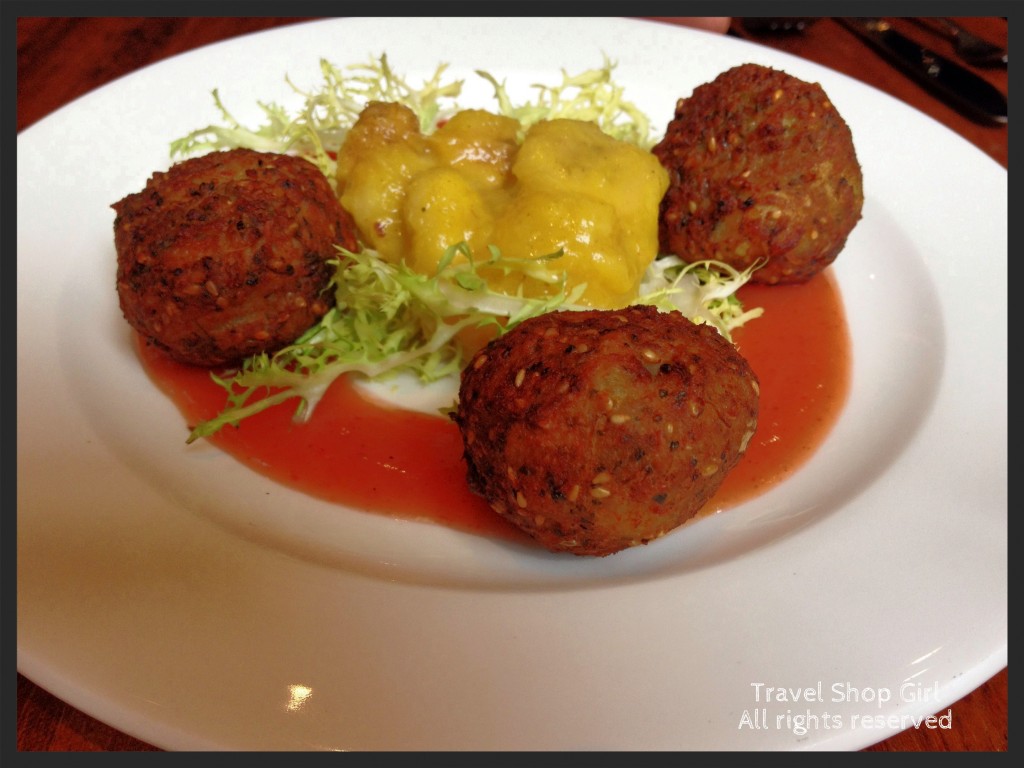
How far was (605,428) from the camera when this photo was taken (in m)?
1.63

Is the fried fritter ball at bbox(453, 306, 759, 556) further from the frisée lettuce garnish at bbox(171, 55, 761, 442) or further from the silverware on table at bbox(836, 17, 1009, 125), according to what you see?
the silverware on table at bbox(836, 17, 1009, 125)

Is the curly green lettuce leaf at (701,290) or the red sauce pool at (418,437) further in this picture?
the curly green lettuce leaf at (701,290)

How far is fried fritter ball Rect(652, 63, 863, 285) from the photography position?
2330 millimetres

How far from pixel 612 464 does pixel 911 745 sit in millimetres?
998

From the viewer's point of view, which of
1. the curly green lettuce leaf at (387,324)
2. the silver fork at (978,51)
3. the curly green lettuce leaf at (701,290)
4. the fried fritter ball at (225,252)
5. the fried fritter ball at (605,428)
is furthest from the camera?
the silver fork at (978,51)

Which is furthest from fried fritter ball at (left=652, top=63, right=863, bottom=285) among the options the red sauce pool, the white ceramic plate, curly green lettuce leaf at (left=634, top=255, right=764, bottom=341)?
the white ceramic plate

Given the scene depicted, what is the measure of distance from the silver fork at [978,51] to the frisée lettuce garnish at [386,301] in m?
2.31

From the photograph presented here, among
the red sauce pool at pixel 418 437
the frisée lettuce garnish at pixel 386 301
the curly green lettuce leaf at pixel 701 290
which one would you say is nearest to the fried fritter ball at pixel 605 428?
the red sauce pool at pixel 418 437

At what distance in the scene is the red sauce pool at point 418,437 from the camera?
2.07 meters

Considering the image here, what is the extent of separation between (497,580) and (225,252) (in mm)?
1106

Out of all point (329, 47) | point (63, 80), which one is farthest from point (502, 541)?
point (63, 80)

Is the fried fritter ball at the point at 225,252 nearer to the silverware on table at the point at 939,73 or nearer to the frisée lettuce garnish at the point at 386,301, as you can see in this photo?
the frisée lettuce garnish at the point at 386,301

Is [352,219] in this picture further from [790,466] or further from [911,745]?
[911,745]

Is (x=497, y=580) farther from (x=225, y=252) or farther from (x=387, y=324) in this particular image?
(x=225, y=252)
